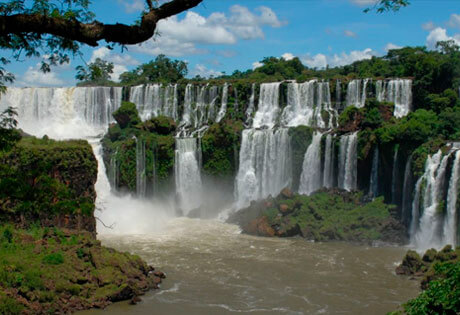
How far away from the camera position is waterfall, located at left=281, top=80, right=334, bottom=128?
3431 centimetres

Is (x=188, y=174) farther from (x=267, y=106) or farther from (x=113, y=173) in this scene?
(x=267, y=106)

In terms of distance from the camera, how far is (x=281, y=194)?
2842cm

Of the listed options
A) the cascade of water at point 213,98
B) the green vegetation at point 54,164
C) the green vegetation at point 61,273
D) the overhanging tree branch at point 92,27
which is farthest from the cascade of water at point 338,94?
the overhanging tree branch at point 92,27

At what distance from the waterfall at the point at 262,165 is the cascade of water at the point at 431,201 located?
28.2 feet

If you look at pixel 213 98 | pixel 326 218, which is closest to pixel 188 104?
pixel 213 98

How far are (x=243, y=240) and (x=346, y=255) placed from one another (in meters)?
4.76

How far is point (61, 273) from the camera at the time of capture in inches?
618

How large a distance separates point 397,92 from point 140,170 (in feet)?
50.6

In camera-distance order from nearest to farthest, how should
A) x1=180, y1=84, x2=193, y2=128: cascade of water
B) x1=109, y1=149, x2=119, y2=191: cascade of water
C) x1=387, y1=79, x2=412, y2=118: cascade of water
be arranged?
x1=109, y1=149, x2=119, y2=191: cascade of water
x1=387, y1=79, x2=412, y2=118: cascade of water
x1=180, y1=84, x2=193, y2=128: cascade of water

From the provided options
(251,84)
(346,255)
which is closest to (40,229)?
(346,255)

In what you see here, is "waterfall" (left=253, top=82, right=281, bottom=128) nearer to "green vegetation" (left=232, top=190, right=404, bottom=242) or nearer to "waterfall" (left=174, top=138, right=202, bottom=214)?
"waterfall" (left=174, top=138, right=202, bottom=214)

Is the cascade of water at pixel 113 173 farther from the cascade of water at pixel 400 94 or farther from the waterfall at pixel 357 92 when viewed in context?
the cascade of water at pixel 400 94

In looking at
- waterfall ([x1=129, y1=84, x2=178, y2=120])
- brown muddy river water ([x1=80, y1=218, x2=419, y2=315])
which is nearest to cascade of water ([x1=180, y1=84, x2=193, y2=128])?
waterfall ([x1=129, y1=84, x2=178, y2=120])

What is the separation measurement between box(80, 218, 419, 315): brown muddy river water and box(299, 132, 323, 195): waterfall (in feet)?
18.5
